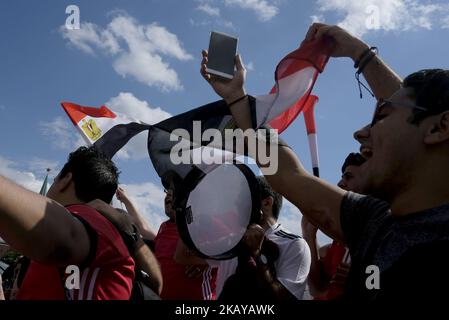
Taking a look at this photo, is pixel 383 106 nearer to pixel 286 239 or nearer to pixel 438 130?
pixel 438 130

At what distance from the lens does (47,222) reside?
155cm

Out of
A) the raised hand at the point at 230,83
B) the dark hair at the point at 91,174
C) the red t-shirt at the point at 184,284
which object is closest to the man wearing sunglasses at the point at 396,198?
the raised hand at the point at 230,83

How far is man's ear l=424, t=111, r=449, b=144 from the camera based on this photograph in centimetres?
174

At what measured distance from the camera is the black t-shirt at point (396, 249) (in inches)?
55.0

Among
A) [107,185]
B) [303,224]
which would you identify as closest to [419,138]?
[107,185]

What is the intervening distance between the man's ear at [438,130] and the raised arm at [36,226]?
1.40 meters

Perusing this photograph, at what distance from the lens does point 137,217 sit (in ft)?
16.0

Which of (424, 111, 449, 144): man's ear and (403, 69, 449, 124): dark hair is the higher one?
(403, 69, 449, 124): dark hair

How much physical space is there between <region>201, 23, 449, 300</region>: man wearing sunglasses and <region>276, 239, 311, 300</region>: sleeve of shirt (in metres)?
0.97

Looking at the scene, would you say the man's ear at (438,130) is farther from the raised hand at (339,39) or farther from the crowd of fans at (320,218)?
the raised hand at (339,39)

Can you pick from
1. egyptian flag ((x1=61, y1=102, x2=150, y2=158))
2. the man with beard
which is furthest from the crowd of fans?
egyptian flag ((x1=61, y1=102, x2=150, y2=158))

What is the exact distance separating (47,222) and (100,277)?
754 millimetres

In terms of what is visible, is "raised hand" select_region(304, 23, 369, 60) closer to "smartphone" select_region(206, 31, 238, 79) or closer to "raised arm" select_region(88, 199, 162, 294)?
"smartphone" select_region(206, 31, 238, 79)

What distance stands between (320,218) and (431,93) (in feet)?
2.28
